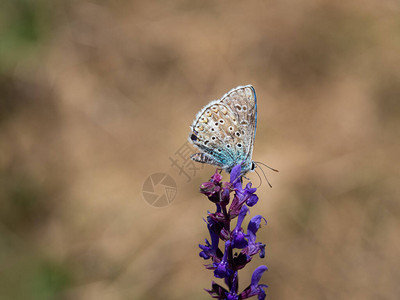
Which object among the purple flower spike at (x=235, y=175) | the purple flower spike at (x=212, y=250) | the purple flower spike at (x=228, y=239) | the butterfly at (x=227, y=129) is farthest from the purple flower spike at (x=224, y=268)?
the butterfly at (x=227, y=129)

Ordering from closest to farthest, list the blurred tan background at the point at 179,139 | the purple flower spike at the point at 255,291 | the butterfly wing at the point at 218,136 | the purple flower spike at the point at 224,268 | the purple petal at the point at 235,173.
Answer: the purple flower spike at the point at 224,268
the purple flower spike at the point at 255,291
the purple petal at the point at 235,173
the butterfly wing at the point at 218,136
the blurred tan background at the point at 179,139

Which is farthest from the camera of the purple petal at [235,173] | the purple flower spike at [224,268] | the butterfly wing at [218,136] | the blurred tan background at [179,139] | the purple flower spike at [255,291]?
the blurred tan background at [179,139]

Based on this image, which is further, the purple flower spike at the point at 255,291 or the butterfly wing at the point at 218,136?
the butterfly wing at the point at 218,136

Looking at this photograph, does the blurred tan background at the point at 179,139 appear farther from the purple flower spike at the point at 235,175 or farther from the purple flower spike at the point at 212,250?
the purple flower spike at the point at 235,175

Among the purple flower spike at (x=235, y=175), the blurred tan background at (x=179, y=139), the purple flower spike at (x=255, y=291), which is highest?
the blurred tan background at (x=179, y=139)

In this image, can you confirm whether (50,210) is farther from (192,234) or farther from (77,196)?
(192,234)

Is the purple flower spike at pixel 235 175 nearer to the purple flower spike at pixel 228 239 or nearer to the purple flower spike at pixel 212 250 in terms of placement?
the purple flower spike at pixel 228 239

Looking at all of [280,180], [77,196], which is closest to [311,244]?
[280,180]

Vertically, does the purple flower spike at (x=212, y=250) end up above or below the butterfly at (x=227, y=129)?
below
